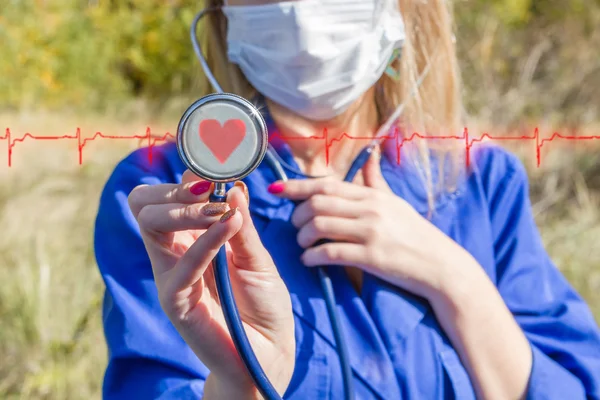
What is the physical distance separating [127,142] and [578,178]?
275 centimetres

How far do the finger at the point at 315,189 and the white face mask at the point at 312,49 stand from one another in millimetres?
181

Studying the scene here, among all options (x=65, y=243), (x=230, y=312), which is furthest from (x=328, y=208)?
(x=65, y=243)

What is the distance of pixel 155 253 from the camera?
2.92ft

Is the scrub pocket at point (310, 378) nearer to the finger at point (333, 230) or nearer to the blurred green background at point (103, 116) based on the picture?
the finger at point (333, 230)

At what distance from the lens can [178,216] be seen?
2.66 ft

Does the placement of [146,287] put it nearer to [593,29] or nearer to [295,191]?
[295,191]

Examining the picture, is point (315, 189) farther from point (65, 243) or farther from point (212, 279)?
point (65, 243)

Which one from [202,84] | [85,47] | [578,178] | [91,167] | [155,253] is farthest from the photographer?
[85,47]

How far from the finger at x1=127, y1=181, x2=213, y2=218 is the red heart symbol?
0.05m

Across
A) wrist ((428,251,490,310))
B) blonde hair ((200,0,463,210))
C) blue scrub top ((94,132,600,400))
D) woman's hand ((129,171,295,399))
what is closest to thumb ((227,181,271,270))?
woman's hand ((129,171,295,399))

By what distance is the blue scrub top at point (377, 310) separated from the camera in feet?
3.72

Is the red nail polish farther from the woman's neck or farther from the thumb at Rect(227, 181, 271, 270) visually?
the thumb at Rect(227, 181, 271, 270)

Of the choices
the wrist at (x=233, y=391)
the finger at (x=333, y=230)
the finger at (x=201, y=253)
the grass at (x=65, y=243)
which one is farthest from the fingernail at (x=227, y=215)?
the grass at (x=65, y=243)

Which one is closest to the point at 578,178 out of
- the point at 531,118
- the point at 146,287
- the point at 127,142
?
the point at 531,118
